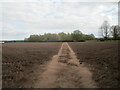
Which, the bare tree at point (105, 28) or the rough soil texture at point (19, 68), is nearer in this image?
the rough soil texture at point (19, 68)

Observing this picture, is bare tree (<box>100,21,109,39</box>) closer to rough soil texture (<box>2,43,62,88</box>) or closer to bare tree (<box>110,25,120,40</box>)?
bare tree (<box>110,25,120,40</box>)

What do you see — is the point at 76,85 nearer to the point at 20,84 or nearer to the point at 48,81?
the point at 48,81

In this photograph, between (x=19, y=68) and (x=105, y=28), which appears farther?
(x=105, y=28)

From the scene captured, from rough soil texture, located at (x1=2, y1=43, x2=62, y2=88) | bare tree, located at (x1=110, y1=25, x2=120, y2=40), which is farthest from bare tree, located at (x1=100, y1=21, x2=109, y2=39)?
rough soil texture, located at (x1=2, y1=43, x2=62, y2=88)

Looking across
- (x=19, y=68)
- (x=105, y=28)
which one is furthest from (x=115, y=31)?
(x=19, y=68)

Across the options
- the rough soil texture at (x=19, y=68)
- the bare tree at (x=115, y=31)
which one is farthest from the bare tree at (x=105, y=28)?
the rough soil texture at (x=19, y=68)

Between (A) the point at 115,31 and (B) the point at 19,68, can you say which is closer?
(B) the point at 19,68

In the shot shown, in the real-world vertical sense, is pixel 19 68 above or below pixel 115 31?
below

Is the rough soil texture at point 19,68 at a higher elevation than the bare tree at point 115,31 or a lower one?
lower

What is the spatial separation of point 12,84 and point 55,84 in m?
2.06

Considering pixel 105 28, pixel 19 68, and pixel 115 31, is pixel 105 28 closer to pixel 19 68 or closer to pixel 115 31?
pixel 115 31

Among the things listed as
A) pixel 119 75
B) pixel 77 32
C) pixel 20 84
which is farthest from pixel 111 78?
pixel 77 32

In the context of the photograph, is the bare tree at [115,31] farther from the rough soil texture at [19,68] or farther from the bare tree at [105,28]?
the rough soil texture at [19,68]

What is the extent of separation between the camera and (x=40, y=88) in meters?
6.35
